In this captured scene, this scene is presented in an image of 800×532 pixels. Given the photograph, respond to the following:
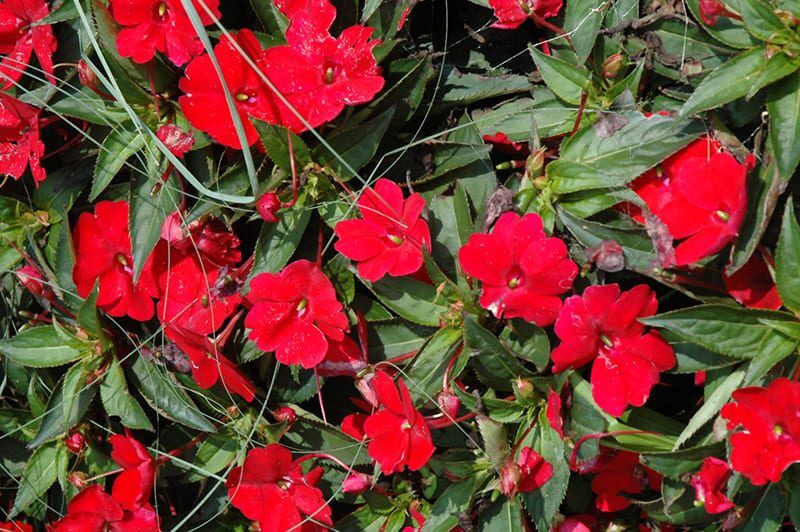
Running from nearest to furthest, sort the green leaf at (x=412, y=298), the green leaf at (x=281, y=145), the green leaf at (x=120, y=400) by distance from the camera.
→ the green leaf at (x=281, y=145) → the green leaf at (x=412, y=298) → the green leaf at (x=120, y=400)

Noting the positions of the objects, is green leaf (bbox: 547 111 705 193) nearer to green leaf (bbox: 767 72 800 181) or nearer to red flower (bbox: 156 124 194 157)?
green leaf (bbox: 767 72 800 181)

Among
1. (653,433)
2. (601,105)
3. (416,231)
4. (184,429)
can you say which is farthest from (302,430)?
(601,105)

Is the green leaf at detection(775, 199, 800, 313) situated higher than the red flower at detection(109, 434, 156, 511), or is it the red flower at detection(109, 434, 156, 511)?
the green leaf at detection(775, 199, 800, 313)

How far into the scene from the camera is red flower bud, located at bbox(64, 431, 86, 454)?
1.87m

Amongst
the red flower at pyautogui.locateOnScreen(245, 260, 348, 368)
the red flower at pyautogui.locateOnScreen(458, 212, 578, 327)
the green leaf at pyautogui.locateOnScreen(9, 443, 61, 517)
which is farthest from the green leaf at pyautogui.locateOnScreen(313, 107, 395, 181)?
the green leaf at pyautogui.locateOnScreen(9, 443, 61, 517)

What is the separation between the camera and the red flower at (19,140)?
1771 mm

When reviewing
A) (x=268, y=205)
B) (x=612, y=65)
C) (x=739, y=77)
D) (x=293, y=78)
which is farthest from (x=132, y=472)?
(x=739, y=77)

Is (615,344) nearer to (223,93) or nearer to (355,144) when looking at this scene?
(355,144)

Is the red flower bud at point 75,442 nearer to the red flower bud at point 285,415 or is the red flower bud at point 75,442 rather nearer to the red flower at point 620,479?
the red flower bud at point 285,415

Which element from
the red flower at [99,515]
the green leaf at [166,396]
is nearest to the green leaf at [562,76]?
the green leaf at [166,396]

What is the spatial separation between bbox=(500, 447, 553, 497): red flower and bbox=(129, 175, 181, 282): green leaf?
0.74 m

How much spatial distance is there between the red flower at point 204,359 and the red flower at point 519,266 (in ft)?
1.62

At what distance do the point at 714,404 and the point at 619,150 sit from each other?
45 centimetres

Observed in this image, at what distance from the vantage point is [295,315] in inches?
62.6
